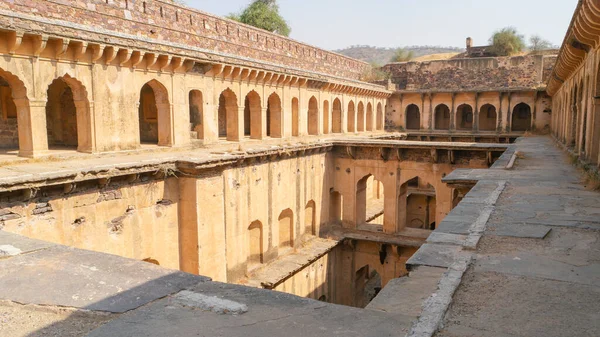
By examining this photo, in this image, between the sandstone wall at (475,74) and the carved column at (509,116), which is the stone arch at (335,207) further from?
the carved column at (509,116)

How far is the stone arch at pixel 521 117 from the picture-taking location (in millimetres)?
25766

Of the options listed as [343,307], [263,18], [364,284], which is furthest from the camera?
[263,18]

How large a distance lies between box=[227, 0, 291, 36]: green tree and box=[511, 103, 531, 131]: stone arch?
57.1 ft

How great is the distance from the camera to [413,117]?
2823 cm

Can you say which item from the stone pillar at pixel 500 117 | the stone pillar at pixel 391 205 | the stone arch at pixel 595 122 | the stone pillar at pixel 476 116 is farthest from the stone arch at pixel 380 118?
the stone arch at pixel 595 122

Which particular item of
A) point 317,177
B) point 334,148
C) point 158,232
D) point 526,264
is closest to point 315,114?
point 334,148

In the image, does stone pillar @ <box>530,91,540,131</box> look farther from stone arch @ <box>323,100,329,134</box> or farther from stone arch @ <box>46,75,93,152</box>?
stone arch @ <box>46,75,93,152</box>

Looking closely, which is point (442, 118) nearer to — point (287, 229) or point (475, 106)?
point (475, 106)

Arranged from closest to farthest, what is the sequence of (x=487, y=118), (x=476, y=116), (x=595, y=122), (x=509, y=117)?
(x=595, y=122), (x=509, y=117), (x=476, y=116), (x=487, y=118)

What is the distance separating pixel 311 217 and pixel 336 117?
6239 mm

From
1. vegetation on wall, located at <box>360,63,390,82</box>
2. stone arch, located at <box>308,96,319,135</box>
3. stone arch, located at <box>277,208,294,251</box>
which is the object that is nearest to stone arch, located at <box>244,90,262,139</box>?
stone arch, located at <box>277,208,294,251</box>

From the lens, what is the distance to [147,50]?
33.9 feet

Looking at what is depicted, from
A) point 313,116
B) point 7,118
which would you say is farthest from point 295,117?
point 7,118

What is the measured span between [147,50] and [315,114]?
916 centimetres
